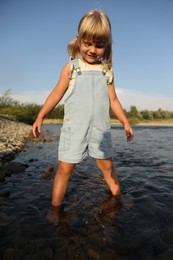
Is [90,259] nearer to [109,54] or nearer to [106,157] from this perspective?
[106,157]

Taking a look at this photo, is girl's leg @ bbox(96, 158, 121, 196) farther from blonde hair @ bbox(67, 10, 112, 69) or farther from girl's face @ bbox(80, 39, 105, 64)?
blonde hair @ bbox(67, 10, 112, 69)

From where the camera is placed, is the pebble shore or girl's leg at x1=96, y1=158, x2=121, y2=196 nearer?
girl's leg at x1=96, y1=158, x2=121, y2=196

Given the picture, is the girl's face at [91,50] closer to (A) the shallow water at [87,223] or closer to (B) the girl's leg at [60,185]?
(B) the girl's leg at [60,185]

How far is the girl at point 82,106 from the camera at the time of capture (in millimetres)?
2891

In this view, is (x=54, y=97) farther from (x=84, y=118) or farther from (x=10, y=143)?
(x=10, y=143)

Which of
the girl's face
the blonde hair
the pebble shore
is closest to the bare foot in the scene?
the girl's face

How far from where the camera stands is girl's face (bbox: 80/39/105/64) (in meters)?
2.78

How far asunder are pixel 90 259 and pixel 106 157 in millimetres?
1337

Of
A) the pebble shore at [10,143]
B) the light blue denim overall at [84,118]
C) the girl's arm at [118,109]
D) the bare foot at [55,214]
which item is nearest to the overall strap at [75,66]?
the light blue denim overall at [84,118]

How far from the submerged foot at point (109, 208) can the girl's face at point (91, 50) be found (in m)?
2.02

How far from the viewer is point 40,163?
20.9 ft

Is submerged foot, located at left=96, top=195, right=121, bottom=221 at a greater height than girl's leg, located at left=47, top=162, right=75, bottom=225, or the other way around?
girl's leg, located at left=47, top=162, right=75, bottom=225

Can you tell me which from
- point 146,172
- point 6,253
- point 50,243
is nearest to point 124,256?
point 50,243

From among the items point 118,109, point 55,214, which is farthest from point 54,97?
point 55,214
